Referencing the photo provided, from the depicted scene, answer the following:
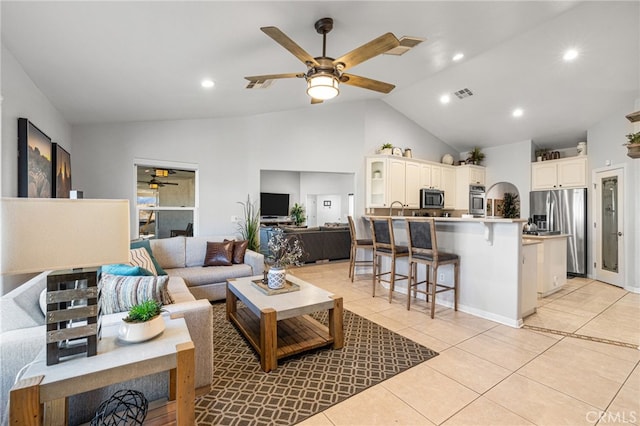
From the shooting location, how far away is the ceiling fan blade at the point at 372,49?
2.05m

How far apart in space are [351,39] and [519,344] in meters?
3.50

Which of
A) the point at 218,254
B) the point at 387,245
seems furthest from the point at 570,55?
the point at 218,254

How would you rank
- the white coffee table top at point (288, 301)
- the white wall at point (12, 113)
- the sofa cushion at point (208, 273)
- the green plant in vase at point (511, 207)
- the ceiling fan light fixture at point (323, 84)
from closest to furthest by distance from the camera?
the white wall at point (12, 113), the white coffee table top at point (288, 301), the ceiling fan light fixture at point (323, 84), the sofa cushion at point (208, 273), the green plant in vase at point (511, 207)

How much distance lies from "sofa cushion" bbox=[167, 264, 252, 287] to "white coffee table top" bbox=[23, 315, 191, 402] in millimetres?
2241

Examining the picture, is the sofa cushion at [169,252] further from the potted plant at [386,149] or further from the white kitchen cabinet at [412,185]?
Result: the white kitchen cabinet at [412,185]

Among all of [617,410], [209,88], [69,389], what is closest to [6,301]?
[69,389]

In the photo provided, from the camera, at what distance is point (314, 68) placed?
2.47 meters

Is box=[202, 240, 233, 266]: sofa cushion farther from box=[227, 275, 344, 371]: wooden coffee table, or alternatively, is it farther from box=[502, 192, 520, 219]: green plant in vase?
box=[502, 192, 520, 219]: green plant in vase

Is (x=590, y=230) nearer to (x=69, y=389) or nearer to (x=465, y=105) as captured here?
(x=465, y=105)

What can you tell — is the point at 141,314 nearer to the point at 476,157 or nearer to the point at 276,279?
the point at 276,279

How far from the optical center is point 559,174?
19.0ft

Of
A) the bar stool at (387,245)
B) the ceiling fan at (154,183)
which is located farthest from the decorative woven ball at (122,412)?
the ceiling fan at (154,183)

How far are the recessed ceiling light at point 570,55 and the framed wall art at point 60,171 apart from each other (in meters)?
6.64

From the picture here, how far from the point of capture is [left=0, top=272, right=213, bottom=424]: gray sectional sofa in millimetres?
1322
